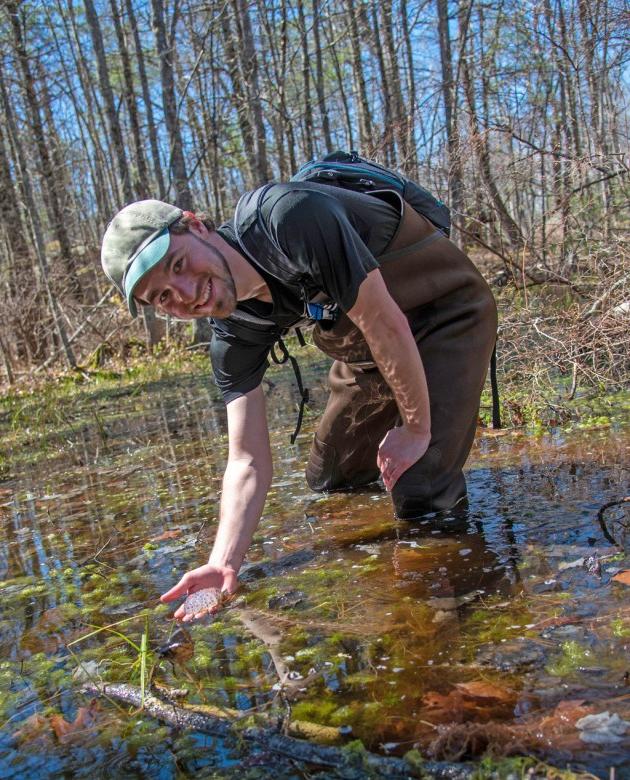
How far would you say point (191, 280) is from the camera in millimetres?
2309

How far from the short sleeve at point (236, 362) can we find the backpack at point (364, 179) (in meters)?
0.66

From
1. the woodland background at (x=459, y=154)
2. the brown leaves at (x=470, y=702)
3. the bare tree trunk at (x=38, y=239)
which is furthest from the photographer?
the bare tree trunk at (x=38, y=239)

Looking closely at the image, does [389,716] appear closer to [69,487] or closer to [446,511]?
[446,511]

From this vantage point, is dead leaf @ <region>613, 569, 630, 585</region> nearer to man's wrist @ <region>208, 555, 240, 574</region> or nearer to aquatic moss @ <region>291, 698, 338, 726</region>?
aquatic moss @ <region>291, 698, 338, 726</region>

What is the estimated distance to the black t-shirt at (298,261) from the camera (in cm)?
222

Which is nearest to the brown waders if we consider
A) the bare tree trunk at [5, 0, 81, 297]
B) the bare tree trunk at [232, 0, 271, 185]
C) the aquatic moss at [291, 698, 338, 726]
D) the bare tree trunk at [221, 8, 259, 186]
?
the aquatic moss at [291, 698, 338, 726]

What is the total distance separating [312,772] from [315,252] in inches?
55.4

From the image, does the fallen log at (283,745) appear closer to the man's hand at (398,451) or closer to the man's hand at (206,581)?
the man's hand at (206,581)

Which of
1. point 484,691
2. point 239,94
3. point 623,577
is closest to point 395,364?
point 623,577

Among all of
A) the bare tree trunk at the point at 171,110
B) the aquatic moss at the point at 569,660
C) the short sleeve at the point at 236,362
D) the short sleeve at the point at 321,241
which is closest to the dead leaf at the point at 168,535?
the short sleeve at the point at 236,362

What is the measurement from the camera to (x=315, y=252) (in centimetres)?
221

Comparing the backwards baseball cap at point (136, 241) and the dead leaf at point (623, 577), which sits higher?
the backwards baseball cap at point (136, 241)

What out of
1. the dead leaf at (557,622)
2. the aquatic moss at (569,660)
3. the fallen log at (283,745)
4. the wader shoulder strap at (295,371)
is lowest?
the dead leaf at (557,622)

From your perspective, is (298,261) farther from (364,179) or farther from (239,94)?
(239,94)
